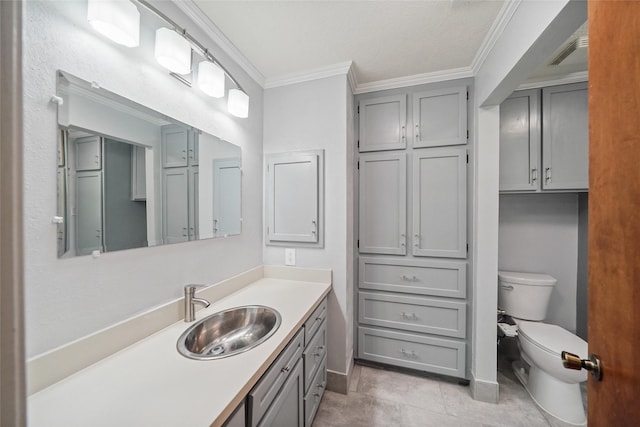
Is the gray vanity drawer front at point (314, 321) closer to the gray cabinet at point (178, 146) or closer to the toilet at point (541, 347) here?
the gray cabinet at point (178, 146)

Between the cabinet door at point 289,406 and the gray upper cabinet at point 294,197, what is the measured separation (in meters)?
0.89

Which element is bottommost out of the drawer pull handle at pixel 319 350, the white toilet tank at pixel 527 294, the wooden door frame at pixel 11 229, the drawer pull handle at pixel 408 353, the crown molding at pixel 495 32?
the drawer pull handle at pixel 408 353

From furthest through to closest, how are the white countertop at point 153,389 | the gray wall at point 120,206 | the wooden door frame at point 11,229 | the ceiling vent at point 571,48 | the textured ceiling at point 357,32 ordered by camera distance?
the ceiling vent at point 571,48 < the textured ceiling at point 357,32 < the gray wall at point 120,206 < the white countertop at point 153,389 < the wooden door frame at point 11,229

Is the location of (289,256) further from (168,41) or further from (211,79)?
(168,41)

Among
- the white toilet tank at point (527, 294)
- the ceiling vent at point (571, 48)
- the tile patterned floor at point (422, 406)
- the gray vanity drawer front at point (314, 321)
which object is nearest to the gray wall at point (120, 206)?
the gray vanity drawer front at point (314, 321)

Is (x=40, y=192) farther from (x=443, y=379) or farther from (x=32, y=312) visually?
(x=443, y=379)

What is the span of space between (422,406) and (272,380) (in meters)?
1.36

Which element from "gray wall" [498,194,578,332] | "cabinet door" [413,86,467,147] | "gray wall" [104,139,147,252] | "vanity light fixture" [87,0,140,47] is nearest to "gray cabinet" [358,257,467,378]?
→ "gray wall" [498,194,578,332]

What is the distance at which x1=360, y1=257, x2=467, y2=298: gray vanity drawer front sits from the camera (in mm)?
1867

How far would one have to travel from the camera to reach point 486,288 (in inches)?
66.9

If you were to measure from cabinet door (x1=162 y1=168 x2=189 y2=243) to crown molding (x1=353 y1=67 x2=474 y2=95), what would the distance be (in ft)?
5.32

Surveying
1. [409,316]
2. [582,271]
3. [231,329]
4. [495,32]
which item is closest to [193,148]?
[231,329]

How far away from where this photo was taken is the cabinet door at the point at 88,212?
32.3 inches

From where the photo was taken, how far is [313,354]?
55.4 inches
